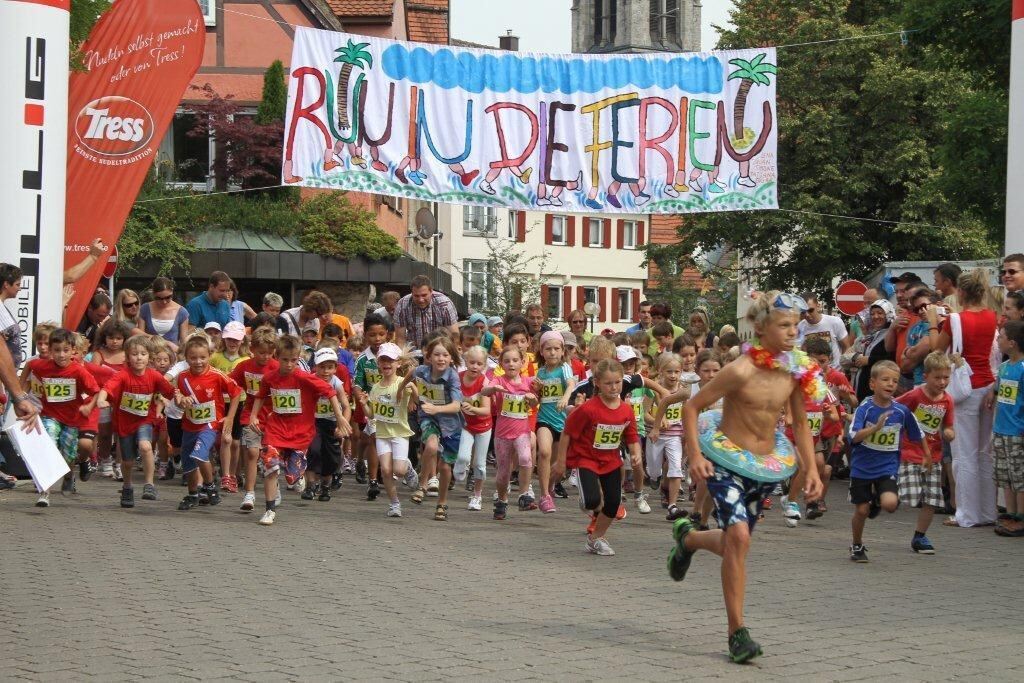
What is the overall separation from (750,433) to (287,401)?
641cm

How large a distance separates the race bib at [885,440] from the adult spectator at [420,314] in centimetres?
658

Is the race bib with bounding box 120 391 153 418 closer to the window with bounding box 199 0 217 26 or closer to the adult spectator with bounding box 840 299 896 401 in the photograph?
the adult spectator with bounding box 840 299 896 401

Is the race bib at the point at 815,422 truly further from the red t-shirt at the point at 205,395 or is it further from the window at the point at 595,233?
the window at the point at 595,233

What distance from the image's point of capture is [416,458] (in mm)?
18031

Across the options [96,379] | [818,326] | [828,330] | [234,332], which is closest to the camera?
[96,379]

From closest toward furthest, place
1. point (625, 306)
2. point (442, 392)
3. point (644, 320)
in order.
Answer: point (442, 392) < point (644, 320) < point (625, 306)

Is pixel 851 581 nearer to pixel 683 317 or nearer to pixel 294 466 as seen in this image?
pixel 294 466

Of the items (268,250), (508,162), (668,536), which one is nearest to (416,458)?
(508,162)

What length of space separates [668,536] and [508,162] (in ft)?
22.0

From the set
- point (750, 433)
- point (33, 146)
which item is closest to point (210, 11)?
point (33, 146)

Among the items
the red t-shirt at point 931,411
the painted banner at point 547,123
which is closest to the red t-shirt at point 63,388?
the painted banner at point 547,123

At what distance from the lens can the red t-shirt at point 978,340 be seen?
45.6ft

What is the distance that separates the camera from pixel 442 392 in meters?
14.4

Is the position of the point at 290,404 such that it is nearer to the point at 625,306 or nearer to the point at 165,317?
the point at 165,317
